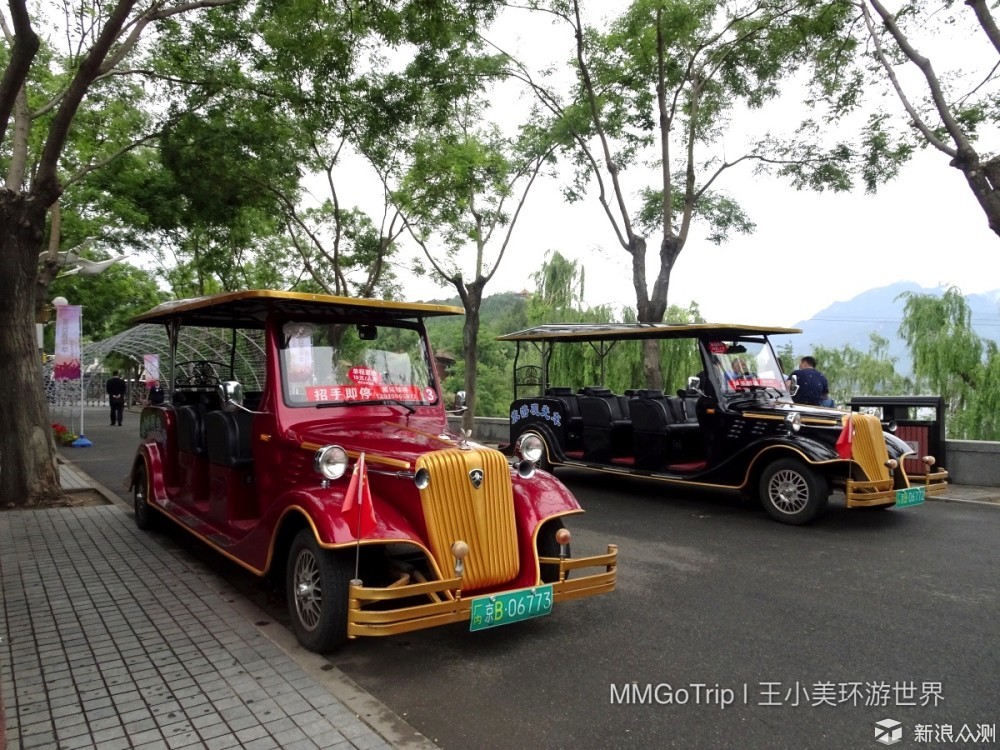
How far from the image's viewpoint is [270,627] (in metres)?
4.38

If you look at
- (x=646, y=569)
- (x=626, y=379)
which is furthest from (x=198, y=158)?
(x=626, y=379)

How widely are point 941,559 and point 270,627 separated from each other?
5642 mm

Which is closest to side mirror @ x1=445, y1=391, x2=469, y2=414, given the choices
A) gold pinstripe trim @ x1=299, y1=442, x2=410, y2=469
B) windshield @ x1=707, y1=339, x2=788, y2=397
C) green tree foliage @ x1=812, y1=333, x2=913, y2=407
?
gold pinstripe trim @ x1=299, y1=442, x2=410, y2=469

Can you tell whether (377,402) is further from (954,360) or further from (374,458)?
(954,360)

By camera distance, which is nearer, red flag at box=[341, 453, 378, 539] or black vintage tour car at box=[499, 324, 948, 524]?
red flag at box=[341, 453, 378, 539]

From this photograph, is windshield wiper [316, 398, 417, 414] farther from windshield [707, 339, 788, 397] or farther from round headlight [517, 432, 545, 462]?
windshield [707, 339, 788, 397]

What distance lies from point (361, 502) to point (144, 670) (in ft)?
4.81

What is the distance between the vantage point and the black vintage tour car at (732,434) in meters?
7.30

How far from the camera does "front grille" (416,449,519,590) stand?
3.92 m

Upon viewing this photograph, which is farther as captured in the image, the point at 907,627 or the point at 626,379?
the point at 626,379

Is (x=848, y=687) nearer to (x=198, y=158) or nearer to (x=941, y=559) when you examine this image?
(x=941, y=559)

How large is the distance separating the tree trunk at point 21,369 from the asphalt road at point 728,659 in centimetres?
330

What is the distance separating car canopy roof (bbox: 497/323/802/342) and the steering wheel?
4655 mm

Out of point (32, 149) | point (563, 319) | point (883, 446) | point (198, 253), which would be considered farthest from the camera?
point (563, 319)
